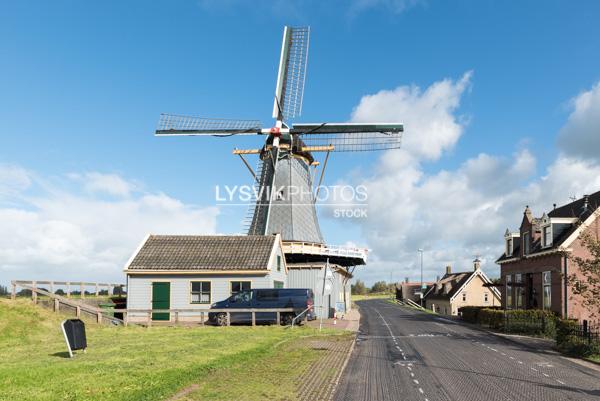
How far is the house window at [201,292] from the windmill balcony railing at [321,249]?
820 cm

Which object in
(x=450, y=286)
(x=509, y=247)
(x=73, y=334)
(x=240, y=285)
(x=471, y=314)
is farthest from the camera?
(x=450, y=286)

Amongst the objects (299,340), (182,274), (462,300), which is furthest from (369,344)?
(462,300)

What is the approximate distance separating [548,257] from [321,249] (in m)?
16.3

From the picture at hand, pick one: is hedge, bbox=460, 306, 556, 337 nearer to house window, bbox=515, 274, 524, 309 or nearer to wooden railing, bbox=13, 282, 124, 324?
house window, bbox=515, 274, 524, 309

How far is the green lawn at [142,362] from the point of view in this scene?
37.3 feet

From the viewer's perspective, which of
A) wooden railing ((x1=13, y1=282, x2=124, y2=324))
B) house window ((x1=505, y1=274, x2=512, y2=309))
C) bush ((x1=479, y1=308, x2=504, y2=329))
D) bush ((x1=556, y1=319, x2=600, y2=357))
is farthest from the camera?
house window ((x1=505, y1=274, x2=512, y2=309))

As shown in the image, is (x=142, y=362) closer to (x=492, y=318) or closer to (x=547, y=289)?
(x=492, y=318)

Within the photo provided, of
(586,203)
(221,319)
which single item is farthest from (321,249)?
(586,203)

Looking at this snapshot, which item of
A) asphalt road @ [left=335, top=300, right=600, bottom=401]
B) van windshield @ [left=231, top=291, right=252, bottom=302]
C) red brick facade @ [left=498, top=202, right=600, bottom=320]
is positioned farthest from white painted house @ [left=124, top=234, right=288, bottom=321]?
red brick facade @ [left=498, top=202, right=600, bottom=320]

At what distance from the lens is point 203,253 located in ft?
111

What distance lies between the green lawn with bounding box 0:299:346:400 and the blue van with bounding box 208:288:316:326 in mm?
2922

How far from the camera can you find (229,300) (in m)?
29.0

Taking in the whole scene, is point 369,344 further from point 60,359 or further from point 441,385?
point 60,359

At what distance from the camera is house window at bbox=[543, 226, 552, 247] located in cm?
3300
